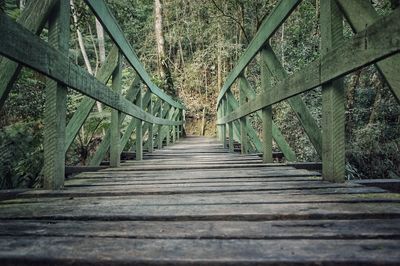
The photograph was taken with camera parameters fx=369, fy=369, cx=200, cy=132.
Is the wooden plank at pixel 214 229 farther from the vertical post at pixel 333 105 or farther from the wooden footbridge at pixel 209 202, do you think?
the vertical post at pixel 333 105

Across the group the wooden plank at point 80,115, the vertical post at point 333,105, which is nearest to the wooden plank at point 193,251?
the vertical post at point 333,105

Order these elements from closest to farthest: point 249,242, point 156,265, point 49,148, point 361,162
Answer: point 156,265, point 249,242, point 49,148, point 361,162

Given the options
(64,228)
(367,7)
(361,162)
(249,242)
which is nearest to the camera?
(249,242)

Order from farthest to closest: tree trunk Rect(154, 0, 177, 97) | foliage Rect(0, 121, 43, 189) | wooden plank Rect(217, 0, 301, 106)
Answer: tree trunk Rect(154, 0, 177, 97) → foliage Rect(0, 121, 43, 189) → wooden plank Rect(217, 0, 301, 106)

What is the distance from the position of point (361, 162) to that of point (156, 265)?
251 inches

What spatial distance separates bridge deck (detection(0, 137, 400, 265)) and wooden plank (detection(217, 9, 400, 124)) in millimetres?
587

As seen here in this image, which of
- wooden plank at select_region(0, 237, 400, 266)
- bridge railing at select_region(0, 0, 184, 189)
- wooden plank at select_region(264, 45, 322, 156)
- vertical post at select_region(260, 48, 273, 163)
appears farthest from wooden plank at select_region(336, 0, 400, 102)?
vertical post at select_region(260, 48, 273, 163)

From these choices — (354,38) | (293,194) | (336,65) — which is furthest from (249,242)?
(336,65)

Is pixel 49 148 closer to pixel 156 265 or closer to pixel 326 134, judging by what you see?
pixel 156 265

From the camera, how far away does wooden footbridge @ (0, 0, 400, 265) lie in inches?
38.4

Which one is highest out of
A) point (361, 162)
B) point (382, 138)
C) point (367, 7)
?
point (367, 7)

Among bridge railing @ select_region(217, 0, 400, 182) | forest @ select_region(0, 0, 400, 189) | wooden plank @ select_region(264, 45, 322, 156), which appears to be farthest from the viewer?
forest @ select_region(0, 0, 400, 189)

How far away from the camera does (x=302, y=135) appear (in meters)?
7.92

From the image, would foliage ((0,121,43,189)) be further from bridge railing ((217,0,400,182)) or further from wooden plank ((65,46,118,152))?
bridge railing ((217,0,400,182))
